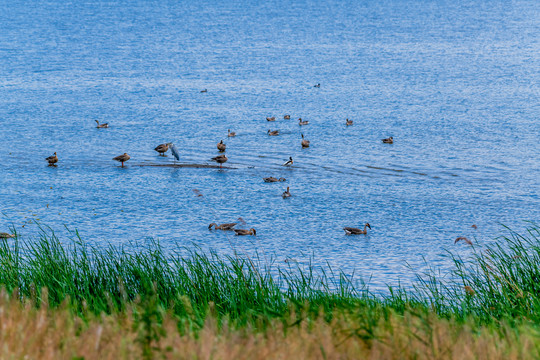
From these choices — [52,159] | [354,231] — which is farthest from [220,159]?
[354,231]

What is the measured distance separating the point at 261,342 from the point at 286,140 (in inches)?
915

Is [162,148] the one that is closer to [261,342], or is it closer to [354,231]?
[354,231]

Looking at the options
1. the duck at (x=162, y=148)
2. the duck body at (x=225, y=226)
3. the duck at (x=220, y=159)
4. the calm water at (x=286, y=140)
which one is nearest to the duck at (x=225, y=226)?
the duck body at (x=225, y=226)

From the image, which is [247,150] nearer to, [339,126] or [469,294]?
[339,126]

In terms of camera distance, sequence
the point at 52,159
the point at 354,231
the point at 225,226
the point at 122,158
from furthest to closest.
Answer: the point at 122,158 < the point at 52,159 < the point at 225,226 < the point at 354,231

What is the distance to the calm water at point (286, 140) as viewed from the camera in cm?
1728

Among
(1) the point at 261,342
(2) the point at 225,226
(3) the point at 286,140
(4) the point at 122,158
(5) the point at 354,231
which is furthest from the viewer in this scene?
(3) the point at 286,140

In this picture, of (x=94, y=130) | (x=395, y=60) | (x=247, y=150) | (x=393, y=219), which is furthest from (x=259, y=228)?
(x=395, y=60)

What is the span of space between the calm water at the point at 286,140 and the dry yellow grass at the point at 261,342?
20.9 ft

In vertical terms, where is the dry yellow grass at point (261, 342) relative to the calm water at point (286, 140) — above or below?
above

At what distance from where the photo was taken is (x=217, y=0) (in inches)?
4990

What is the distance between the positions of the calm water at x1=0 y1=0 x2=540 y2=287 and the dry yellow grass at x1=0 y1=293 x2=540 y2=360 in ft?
20.9

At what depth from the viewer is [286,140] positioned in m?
27.7

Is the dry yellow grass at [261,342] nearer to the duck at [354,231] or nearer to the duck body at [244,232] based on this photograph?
the duck body at [244,232]
